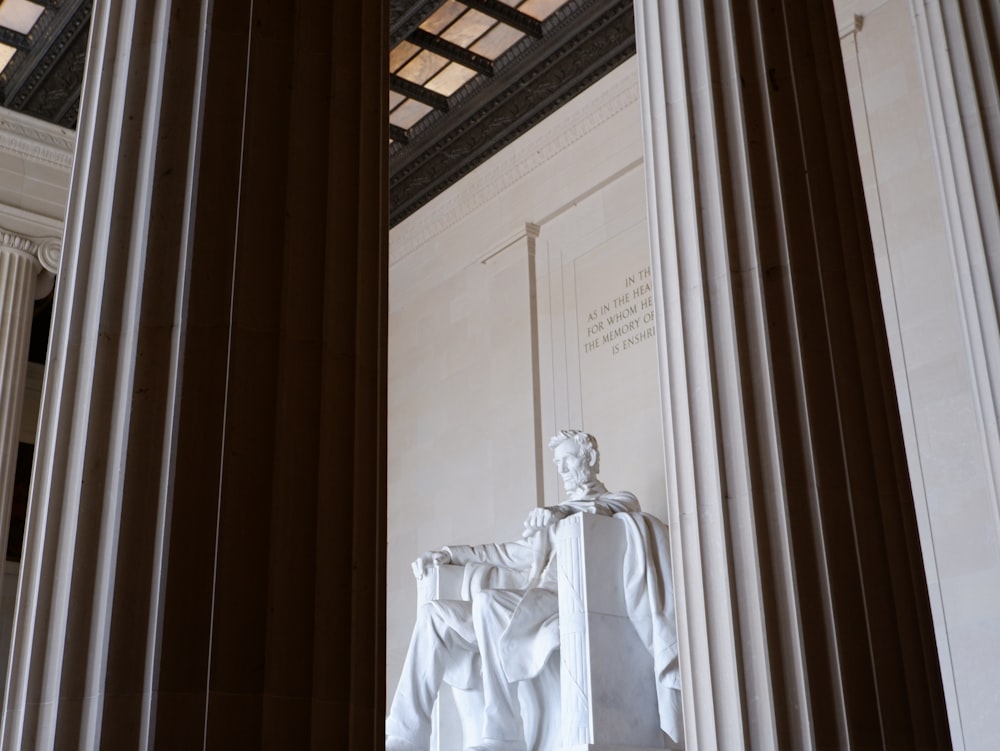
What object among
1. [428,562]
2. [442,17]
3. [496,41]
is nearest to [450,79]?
[496,41]

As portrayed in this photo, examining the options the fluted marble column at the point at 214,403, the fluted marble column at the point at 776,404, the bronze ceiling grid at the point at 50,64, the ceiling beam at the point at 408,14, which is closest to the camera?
the fluted marble column at the point at 214,403

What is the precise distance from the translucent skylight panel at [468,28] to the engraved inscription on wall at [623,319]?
2937 millimetres

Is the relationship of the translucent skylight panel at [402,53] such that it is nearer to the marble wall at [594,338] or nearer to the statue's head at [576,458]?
the marble wall at [594,338]

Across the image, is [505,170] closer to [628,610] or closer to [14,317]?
[14,317]

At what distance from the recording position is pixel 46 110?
1391cm

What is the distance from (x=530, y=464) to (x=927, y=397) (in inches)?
190

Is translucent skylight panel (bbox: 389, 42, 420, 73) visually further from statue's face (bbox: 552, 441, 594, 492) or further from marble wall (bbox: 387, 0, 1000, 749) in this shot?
statue's face (bbox: 552, 441, 594, 492)

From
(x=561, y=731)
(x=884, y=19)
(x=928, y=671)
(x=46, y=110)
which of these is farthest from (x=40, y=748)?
(x=46, y=110)

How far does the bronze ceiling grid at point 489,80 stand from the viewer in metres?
12.4

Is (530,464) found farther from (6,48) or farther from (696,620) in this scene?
(696,620)

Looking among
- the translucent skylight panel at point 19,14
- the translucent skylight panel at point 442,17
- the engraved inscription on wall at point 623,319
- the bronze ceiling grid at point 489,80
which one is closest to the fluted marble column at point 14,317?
the translucent skylight panel at point 19,14

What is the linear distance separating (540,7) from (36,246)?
6.12 metres

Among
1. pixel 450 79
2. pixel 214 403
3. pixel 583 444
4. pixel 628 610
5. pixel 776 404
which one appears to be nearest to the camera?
pixel 214 403

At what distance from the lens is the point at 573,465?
902cm
